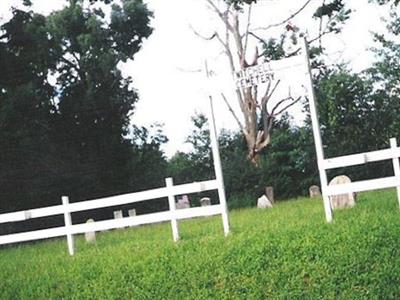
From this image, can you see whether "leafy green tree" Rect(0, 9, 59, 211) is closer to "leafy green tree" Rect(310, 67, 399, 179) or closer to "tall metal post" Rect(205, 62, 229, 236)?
"leafy green tree" Rect(310, 67, 399, 179)

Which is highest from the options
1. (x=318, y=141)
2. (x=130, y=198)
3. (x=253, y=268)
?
(x=318, y=141)

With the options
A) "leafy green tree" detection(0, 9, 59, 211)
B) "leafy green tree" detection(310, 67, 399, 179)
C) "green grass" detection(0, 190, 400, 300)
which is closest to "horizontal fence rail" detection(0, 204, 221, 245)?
"green grass" detection(0, 190, 400, 300)

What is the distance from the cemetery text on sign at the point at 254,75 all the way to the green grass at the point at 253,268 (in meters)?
2.38

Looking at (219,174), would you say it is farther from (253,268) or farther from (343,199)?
(343,199)

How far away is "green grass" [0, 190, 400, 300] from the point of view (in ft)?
26.1

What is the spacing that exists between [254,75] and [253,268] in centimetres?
325

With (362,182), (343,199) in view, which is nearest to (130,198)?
(362,182)

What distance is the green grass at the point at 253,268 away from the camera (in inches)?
313

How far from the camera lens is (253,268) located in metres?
8.49

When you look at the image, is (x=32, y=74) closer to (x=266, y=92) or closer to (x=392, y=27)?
(x=266, y=92)

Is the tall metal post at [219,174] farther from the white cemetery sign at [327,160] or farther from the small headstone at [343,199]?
the small headstone at [343,199]

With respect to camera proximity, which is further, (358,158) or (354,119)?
(354,119)

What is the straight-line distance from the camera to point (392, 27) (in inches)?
1375

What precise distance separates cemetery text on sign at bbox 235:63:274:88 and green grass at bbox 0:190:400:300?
7.82 feet
